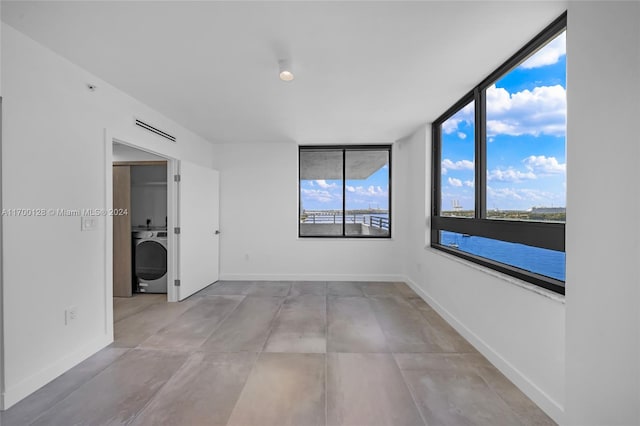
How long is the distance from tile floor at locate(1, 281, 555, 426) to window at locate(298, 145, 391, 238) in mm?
2033

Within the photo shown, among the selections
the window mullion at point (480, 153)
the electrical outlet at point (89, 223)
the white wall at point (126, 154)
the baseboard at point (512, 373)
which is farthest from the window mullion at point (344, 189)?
the electrical outlet at point (89, 223)

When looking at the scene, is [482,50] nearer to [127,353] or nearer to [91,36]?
[91,36]

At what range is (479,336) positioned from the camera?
7.61ft

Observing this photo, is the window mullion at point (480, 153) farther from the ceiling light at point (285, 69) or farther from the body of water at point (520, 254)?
the ceiling light at point (285, 69)

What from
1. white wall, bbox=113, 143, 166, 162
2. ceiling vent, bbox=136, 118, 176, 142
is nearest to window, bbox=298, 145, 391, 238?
ceiling vent, bbox=136, 118, 176, 142

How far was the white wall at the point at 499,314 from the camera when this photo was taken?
1.58 m

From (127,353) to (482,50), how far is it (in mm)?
3800

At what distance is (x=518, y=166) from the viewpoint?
2.07 meters

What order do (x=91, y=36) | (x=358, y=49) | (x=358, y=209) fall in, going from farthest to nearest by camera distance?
(x=358, y=209)
(x=358, y=49)
(x=91, y=36)

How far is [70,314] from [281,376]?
1744mm

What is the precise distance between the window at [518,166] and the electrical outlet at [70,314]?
3497mm

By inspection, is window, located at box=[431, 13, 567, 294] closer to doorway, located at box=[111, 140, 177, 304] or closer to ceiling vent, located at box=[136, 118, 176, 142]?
ceiling vent, located at box=[136, 118, 176, 142]

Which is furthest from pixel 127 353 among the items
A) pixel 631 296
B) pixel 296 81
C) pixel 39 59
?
Answer: pixel 631 296

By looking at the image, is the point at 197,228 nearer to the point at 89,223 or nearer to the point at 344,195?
the point at 89,223
